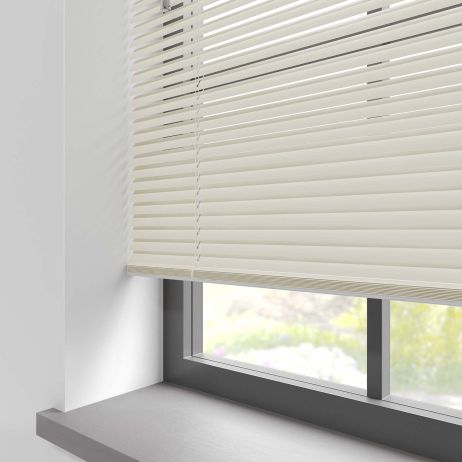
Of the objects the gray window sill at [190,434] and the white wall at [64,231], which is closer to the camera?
the gray window sill at [190,434]

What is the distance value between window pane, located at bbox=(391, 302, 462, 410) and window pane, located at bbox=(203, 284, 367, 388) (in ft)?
1.02

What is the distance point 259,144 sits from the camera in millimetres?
934

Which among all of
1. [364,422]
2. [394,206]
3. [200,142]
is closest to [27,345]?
[200,142]

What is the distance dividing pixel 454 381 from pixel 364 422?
304 centimetres

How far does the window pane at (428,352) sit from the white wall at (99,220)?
2.73 meters

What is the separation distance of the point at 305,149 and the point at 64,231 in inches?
21.5

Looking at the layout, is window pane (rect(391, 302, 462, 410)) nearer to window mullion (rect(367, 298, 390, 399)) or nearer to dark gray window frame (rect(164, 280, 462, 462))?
dark gray window frame (rect(164, 280, 462, 462))

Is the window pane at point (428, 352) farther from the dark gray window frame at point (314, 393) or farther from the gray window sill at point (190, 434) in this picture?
the gray window sill at point (190, 434)

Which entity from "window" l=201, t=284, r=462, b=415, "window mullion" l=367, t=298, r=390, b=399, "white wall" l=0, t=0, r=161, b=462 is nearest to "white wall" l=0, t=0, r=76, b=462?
"white wall" l=0, t=0, r=161, b=462

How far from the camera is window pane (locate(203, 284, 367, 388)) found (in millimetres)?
3943

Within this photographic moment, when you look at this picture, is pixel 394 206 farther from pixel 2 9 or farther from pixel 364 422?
pixel 2 9

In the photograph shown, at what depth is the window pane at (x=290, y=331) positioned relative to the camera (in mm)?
3943

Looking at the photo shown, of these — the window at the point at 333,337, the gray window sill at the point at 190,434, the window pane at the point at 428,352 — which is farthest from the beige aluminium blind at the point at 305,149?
the window pane at the point at 428,352

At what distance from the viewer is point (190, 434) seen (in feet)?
3.12
